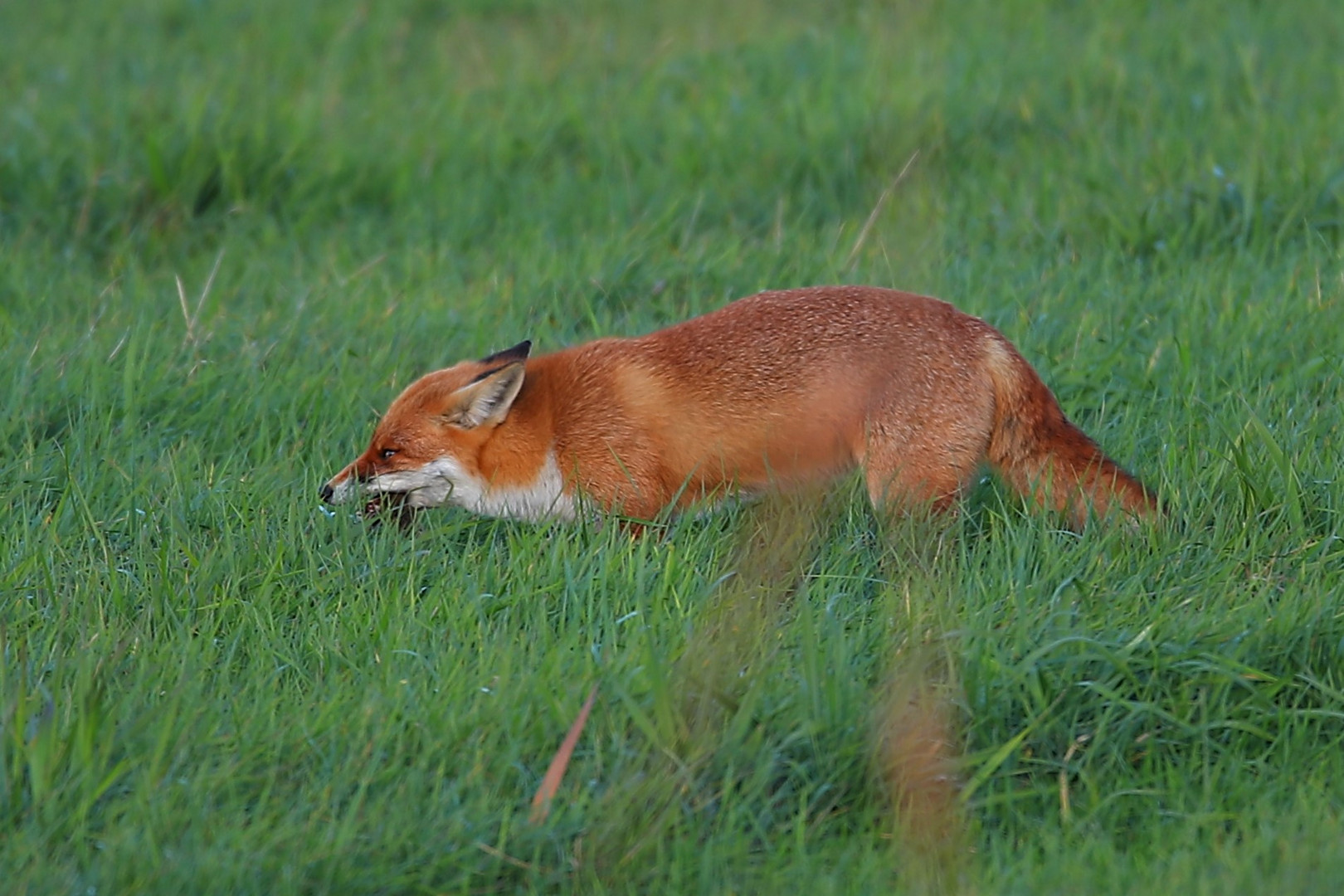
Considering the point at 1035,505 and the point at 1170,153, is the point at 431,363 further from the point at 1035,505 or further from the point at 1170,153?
the point at 1170,153

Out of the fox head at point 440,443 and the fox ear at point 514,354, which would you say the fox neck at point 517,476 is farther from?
the fox ear at point 514,354

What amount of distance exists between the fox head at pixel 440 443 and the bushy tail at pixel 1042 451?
5.38 feet

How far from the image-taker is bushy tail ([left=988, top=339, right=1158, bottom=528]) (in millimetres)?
4391

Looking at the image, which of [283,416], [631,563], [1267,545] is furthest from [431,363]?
[1267,545]

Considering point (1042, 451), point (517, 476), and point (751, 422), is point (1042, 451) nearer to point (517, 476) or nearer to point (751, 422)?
point (751, 422)

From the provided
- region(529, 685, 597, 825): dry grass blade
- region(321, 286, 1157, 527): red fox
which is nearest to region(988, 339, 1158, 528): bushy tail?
region(321, 286, 1157, 527): red fox

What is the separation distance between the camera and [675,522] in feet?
15.5

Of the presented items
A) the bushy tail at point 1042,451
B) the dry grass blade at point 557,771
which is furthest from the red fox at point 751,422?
the dry grass blade at point 557,771

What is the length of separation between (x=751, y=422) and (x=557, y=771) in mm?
1759

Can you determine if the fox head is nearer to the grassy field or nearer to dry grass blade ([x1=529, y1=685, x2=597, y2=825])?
the grassy field

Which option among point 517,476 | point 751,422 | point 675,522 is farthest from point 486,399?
point 751,422

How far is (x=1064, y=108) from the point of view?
7871 mm

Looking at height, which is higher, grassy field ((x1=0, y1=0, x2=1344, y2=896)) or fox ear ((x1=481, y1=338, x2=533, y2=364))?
fox ear ((x1=481, y1=338, x2=533, y2=364))

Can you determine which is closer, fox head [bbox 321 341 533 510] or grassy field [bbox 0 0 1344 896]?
grassy field [bbox 0 0 1344 896]
